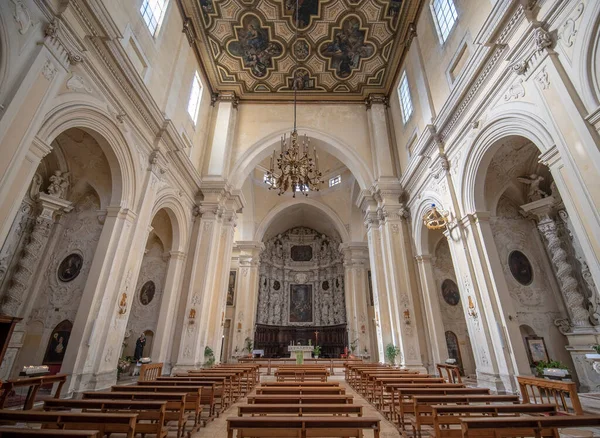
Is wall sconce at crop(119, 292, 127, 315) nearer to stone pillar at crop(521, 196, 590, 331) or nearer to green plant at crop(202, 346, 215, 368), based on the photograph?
green plant at crop(202, 346, 215, 368)

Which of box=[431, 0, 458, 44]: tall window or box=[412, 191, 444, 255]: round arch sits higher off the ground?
box=[431, 0, 458, 44]: tall window

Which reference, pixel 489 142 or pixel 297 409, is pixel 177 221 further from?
pixel 489 142

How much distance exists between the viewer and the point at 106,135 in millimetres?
6863

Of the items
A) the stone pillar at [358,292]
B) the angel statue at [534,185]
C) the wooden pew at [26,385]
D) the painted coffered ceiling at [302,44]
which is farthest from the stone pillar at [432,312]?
the wooden pew at [26,385]

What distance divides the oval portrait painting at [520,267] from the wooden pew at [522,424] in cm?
669

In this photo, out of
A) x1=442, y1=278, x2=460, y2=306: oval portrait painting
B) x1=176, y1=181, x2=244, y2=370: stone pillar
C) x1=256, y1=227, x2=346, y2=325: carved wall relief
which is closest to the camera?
x1=176, y1=181, x2=244, y2=370: stone pillar

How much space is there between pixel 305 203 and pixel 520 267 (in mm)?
14867

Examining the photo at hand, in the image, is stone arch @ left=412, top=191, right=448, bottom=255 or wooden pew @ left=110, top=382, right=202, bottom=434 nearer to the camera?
wooden pew @ left=110, top=382, right=202, bottom=434

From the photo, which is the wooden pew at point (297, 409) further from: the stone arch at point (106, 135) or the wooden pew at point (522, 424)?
the stone arch at point (106, 135)

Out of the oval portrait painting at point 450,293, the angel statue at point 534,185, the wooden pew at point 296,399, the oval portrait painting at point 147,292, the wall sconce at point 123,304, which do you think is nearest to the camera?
the wooden pew at point 296,399

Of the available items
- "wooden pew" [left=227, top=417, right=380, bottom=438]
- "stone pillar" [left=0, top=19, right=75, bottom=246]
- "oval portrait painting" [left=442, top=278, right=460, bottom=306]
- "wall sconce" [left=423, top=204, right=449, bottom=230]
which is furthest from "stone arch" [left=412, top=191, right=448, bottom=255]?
"stone pillar" [left=0, top=19, right=75, bottom=246]

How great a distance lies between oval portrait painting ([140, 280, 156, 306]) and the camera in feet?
36.4

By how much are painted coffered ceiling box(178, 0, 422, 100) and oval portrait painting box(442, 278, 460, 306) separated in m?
9.53

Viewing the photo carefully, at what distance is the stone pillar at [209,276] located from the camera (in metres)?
10.1
